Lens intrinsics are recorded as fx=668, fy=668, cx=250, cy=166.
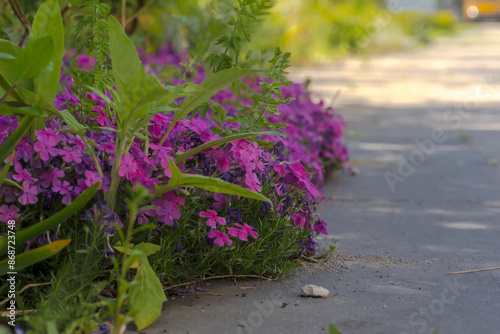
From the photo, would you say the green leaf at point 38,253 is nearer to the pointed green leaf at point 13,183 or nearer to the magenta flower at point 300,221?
the pointed green leaf at point 13,183

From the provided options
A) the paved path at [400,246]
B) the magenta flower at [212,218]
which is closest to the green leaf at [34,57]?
the magenta flower at [212,218]

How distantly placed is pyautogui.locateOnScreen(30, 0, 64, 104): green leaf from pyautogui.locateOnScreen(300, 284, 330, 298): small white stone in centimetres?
104

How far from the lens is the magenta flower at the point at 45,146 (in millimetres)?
2057

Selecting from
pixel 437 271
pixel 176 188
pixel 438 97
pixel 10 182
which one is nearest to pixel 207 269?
pixel 176 188

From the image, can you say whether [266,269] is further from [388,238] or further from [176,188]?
[388,238]

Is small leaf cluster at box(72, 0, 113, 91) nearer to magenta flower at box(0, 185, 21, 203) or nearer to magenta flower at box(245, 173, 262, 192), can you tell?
magenta flower at box(0, 185, 21, 203)

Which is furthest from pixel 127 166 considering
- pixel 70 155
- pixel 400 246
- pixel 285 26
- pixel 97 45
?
pixel 285 26

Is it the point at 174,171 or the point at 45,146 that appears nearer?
the point at 174,171

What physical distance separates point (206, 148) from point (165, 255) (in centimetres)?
39

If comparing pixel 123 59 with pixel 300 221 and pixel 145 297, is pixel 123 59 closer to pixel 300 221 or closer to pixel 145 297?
pixel 145 297

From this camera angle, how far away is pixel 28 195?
1997mm

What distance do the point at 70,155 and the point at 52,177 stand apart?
0.09 metres

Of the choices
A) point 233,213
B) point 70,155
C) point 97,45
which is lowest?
point 233,213

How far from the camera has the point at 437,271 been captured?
8.28 ft
